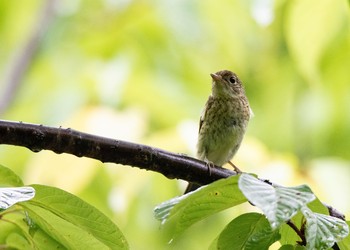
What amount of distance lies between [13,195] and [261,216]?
24.2 inches

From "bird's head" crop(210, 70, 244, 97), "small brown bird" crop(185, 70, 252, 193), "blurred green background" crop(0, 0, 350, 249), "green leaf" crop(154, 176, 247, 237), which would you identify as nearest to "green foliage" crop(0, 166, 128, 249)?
"green leaf" crop(154, 176, 247, 237)

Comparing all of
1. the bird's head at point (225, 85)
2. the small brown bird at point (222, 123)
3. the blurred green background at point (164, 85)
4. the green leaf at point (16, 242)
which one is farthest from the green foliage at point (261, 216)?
the bird's head at point (225, 85)

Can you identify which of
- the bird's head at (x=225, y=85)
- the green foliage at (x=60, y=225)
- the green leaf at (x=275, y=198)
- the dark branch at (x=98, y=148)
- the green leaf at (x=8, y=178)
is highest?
the bird's head at (x=225, y=85)

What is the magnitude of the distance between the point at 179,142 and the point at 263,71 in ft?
9.00

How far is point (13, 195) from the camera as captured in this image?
1.68 m

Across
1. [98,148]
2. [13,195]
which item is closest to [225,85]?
[98,148]

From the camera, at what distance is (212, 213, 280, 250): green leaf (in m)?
1.81

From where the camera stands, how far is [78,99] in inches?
180

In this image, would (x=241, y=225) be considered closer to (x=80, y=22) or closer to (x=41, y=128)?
(x=41, y=128)

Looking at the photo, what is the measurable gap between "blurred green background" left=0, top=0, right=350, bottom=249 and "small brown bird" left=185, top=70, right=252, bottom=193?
0.45 feet

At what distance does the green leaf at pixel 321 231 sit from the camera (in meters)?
1.64

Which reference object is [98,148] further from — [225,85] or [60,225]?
[225,85]

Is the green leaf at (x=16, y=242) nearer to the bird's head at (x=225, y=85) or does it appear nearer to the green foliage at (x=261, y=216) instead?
the green foliage at (x=261, y=216)

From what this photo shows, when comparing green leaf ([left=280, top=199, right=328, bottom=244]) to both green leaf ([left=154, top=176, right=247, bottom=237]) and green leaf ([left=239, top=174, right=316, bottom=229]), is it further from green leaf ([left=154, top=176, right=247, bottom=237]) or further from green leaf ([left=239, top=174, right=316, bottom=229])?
green leaf ([left=239, top=174, right=316, bottom=229])
